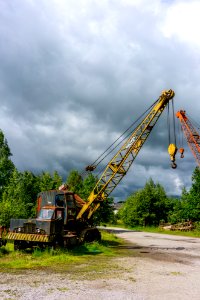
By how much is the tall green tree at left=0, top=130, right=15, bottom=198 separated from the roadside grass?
110 ft

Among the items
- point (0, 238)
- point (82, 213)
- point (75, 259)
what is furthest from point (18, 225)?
point (82, 213)

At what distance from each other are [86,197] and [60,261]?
3240cm

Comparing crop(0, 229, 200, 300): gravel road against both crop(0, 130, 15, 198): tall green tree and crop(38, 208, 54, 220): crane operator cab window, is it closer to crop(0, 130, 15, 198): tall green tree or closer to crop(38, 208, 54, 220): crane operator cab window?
crop(38, 208, 54, 220): crane operator cab window

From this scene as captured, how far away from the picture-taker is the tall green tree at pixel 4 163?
50.8 meters

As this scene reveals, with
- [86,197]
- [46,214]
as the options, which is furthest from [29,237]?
[86,197]

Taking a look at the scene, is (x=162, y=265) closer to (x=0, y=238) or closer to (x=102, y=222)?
(x=0, y=238)

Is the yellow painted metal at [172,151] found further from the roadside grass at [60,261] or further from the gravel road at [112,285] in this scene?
the gravel road at [112,285]

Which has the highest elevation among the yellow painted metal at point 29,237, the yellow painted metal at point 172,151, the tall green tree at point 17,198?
the yellow painted metal at point 172,151

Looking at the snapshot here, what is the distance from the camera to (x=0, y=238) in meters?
17.5

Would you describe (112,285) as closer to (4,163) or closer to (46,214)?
(46,214)

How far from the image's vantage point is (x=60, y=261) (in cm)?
1446

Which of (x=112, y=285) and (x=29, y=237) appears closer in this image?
(x=112, y=285)

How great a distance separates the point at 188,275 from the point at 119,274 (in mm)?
2421

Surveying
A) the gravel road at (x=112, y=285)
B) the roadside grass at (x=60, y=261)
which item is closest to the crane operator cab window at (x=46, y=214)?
the roadside grass at (x=60, y=261)
